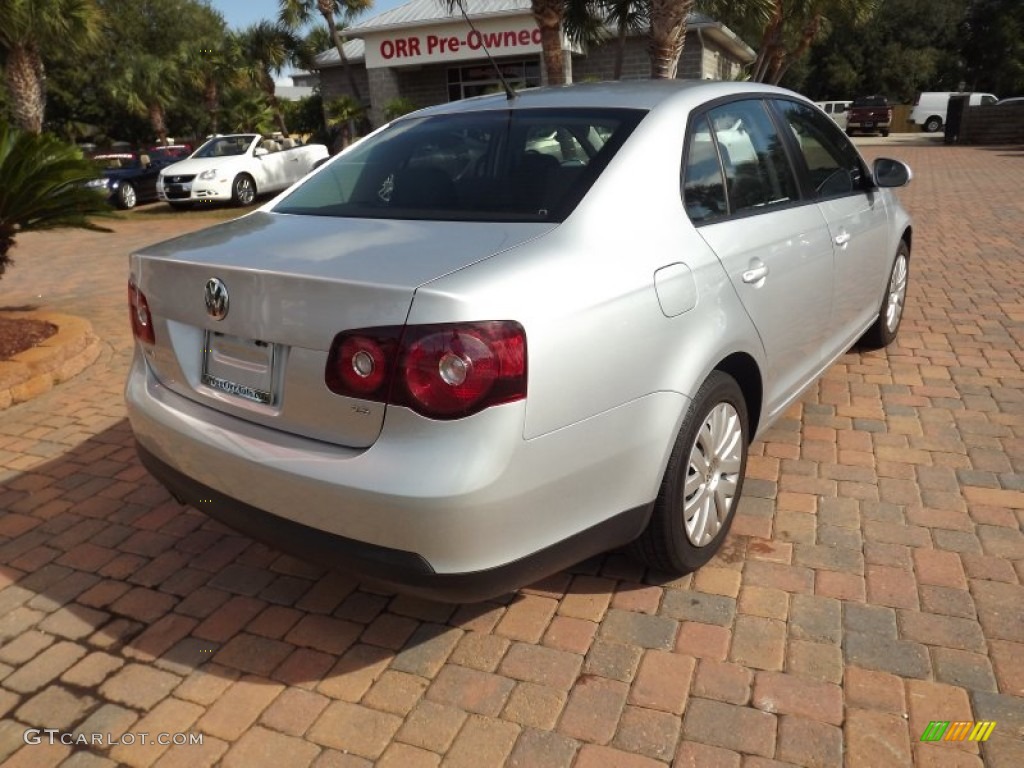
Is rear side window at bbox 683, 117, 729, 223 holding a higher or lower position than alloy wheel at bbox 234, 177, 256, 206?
higher

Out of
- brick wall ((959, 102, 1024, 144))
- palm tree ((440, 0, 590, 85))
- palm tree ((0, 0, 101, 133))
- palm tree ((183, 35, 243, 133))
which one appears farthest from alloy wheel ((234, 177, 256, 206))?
brick wall ((959, 102, 1024, 144))

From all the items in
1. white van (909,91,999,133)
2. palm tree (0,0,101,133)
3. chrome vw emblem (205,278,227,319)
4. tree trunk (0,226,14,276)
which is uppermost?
palm tree (0,0,101,133)

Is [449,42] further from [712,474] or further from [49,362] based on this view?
[712,474]

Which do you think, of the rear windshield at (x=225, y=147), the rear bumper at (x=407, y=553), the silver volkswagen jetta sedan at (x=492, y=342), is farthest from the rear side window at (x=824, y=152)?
the rear windshield at (x=225, y=147)

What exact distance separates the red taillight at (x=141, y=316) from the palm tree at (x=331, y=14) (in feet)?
82.7

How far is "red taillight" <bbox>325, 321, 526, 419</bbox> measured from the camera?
2.00 m

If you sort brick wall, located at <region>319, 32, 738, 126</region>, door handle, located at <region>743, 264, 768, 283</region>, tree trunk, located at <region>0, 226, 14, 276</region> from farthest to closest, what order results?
brick wall, located at <region>319, 32, 738, 126</region>, tree trunk, located at <region>0, 226, 14, 276</region>, door handle, located at <region>743, 264, 768, 283</region>

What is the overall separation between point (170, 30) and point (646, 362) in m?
43.2

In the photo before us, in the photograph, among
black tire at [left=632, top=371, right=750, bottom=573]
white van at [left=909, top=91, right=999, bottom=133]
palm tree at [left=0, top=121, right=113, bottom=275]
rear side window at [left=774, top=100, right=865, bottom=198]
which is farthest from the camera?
white van at [left=909, top=91, right=999, bottom=133]

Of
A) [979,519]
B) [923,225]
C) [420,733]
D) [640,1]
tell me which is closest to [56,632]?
[420,733]

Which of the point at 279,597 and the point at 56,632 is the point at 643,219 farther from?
the point at 56,632

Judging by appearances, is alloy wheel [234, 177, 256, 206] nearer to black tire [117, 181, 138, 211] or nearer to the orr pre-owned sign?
black tire [117, 181, 138, 211]

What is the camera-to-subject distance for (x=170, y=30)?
38938 mm

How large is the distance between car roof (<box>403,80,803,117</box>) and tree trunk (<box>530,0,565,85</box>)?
10.4 m
